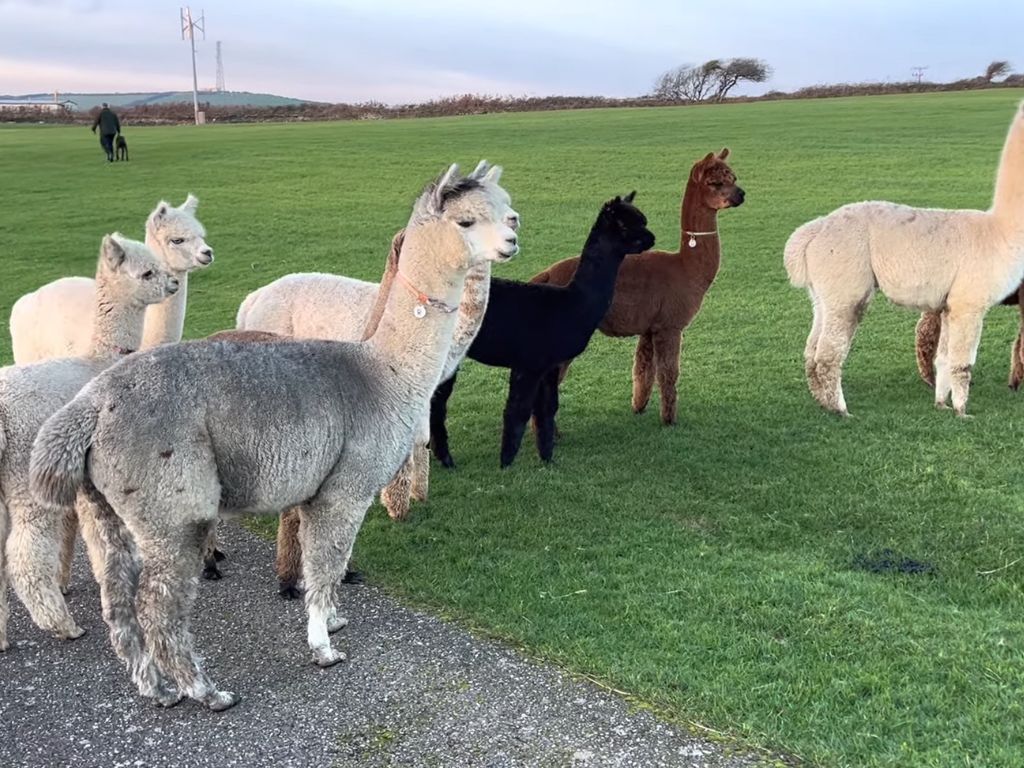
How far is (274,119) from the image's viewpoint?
4812cm

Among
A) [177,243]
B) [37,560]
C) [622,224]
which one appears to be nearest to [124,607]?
[37,560]

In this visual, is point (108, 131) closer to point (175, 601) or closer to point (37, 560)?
point (37, 560)

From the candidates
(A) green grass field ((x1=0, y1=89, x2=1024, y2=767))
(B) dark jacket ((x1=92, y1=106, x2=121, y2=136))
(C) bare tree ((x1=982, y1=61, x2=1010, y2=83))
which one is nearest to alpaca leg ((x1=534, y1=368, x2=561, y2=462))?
(A) green grass field ((x1=0, y1=89, x2=1024, y2=767))

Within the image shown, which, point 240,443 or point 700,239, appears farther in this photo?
point 700,239

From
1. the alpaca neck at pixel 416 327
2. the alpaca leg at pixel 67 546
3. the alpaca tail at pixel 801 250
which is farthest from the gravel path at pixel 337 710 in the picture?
the alpaca tail at pixel 801 250

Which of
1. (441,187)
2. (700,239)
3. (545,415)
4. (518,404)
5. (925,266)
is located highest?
(441,187)

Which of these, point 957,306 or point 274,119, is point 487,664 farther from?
point 274,119

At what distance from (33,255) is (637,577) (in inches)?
497

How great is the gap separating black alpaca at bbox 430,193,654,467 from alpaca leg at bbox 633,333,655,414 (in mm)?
1029

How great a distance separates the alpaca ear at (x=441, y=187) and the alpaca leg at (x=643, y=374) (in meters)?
3.21

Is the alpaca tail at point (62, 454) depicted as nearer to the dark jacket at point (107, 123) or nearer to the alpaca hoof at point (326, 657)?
the alpaca hoof at point (326, 657)

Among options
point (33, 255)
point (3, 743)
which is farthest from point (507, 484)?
point (33, 255)

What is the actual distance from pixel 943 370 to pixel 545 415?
Answer: 2.78 meters

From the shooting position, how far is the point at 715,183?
5859mm
